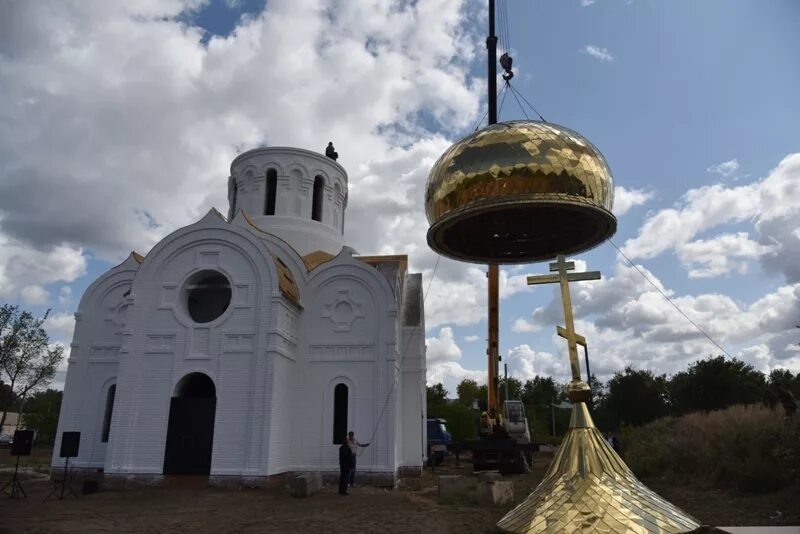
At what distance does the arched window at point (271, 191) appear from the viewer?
72.7ft

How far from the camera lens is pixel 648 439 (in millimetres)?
20531

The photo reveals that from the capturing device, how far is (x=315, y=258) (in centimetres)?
2086

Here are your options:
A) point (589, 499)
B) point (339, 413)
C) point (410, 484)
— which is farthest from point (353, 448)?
point (589, 499)

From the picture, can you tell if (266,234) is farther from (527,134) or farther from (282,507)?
(527,134)

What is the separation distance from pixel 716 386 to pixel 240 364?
34741 millimetres

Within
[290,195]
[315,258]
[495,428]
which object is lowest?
[495,428]

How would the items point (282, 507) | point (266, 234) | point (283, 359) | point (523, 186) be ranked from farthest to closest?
point (266, 234), point (283, 359), point (282, 507), point (523, 186)

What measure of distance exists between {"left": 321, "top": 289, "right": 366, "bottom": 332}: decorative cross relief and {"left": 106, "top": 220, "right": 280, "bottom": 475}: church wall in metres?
2.58

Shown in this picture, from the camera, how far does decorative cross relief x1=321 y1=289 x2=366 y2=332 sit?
59.3 ft

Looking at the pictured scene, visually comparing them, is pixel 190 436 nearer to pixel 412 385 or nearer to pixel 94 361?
pixel 94 361

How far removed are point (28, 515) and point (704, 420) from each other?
1786 cm

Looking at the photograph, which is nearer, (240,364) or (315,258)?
(240,364)

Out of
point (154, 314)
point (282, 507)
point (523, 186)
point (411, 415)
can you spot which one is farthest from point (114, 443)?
point (523, 186)

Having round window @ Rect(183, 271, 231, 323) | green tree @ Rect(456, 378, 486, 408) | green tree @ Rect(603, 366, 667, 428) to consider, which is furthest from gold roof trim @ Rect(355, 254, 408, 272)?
green tree @ Rect(456, 378, 486, 408)
